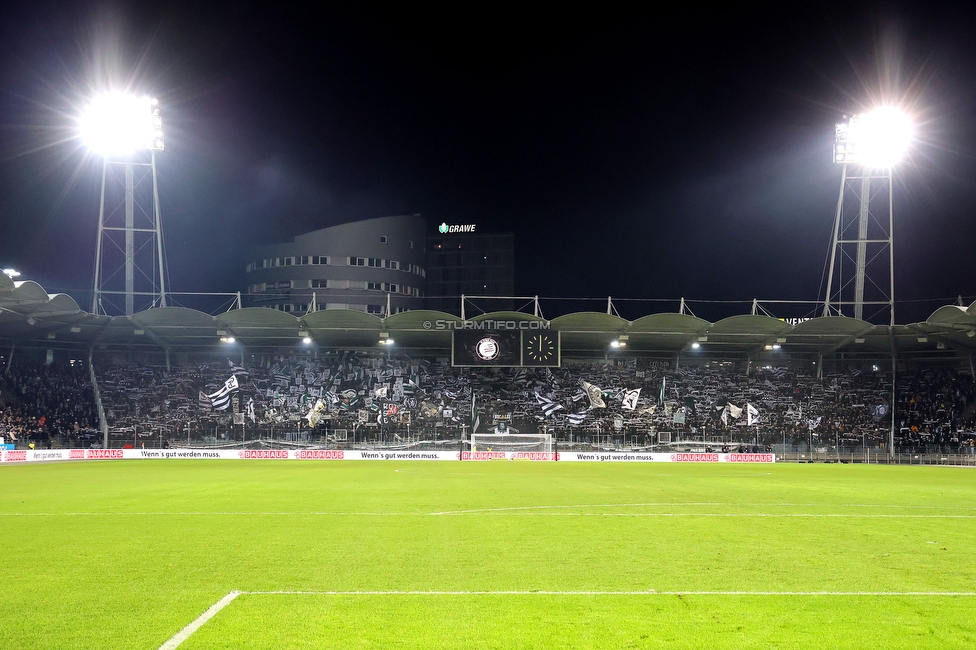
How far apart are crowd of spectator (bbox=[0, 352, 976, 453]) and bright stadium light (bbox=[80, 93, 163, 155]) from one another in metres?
15.3

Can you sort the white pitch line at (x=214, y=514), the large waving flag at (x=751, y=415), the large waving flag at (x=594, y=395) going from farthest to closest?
the large waving flag at (x=594, y=395)
the large waving flag at (x=751, y=415)
the white pitch line at (x=214, y=514)

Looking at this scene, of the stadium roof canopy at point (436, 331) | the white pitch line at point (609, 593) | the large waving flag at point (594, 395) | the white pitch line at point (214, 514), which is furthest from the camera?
the large waving flag at point (594, 395)

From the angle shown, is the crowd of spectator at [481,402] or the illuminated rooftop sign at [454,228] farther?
the illuminated rooftop sign at [454,228]

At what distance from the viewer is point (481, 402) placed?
166 ft

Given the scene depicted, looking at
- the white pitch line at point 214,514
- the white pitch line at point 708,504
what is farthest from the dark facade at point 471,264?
the white pitch line at point 214,514

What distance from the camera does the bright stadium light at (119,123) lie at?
40.3m

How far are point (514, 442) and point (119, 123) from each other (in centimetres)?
2715

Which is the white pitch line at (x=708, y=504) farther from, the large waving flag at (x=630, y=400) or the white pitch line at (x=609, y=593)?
the large waving flag at (x=630, y=400)

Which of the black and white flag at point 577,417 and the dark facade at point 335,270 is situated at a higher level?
the dark facade at point 335,270

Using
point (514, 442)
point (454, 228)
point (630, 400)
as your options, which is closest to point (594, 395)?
point (630, 400)

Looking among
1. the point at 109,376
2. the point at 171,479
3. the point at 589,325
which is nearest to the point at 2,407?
the point at 109,376

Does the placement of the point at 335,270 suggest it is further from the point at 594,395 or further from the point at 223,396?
the point at 594,395

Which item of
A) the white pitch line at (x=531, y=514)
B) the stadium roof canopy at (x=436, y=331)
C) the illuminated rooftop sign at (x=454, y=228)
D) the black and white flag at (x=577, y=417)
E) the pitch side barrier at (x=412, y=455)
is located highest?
the illuminated rooftop sign at (x=454, y=228)

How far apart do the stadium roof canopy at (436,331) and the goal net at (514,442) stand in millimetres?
6458
